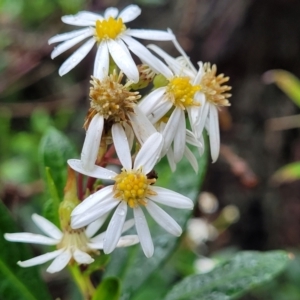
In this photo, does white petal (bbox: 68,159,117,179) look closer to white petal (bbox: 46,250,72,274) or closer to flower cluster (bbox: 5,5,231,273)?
flower cluster (bbox: 5,5,231,273)

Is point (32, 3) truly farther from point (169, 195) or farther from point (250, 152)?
point (169, 195)

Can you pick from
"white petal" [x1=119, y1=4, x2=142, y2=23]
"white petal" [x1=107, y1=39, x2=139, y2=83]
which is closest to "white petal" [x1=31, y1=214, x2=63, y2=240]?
"white petal" [x1=107, y1=39, x2=139, y2=83]

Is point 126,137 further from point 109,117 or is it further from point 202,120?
point 202,120

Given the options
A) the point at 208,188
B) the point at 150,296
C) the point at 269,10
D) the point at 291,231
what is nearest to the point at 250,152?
the point at 208,188

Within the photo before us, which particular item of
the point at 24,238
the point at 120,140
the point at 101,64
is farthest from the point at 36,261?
the point at 101,64

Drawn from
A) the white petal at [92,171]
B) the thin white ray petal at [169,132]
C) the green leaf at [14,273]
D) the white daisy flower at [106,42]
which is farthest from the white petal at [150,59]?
the green leaf at [14,273]

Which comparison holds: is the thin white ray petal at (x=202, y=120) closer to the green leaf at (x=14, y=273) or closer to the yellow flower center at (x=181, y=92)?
the yellow flower center at (x=181, y=92)
